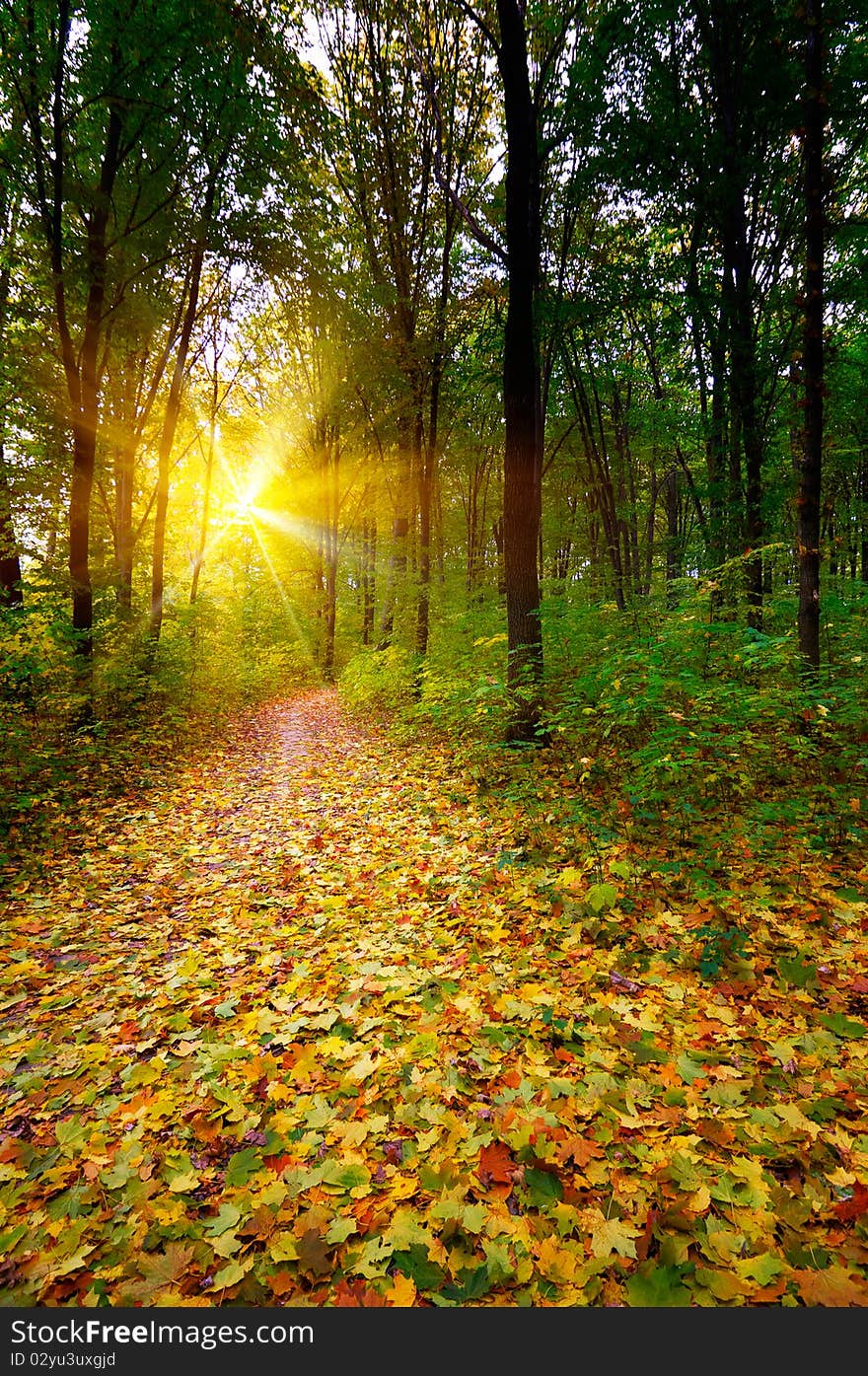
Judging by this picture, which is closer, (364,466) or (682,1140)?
(682,1140)

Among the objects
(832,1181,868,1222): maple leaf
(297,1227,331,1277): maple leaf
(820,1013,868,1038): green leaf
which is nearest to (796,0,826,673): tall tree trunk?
(820,1013,868,1038): green leaf

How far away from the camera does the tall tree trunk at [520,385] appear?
21.6 feet

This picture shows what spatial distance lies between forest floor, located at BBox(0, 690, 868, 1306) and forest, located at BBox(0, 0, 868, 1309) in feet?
0.08

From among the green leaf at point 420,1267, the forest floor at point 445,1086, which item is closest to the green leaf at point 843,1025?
the forest floor at point 445,1086

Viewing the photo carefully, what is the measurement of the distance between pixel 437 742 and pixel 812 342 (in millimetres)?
7506

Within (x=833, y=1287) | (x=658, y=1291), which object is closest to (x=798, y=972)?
(x=833, y=1287)

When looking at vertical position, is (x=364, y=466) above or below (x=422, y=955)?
above

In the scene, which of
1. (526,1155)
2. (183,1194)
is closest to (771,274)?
(526,1155)

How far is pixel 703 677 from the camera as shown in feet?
20.3

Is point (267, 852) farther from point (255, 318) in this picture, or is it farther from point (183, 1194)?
point (255, 318)

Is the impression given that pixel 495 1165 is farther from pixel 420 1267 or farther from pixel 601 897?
pixel 601 897

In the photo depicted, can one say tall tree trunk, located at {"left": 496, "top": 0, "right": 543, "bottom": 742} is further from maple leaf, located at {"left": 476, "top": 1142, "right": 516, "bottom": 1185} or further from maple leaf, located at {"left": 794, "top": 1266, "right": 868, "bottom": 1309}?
maple leaf, located at {"left": 794, "top": 1266, "right": 868, "bottom": 1309}

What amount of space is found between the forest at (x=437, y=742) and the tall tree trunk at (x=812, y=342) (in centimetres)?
5

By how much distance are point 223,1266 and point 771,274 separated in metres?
15.6
